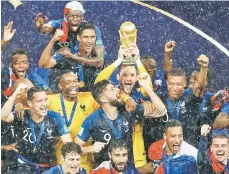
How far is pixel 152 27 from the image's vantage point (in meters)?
3.25

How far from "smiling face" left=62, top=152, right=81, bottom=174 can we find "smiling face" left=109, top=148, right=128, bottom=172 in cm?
14

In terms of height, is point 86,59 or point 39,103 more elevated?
point 86,59

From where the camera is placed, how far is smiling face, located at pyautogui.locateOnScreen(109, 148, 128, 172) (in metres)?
3.18

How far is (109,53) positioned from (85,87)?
0.58ft

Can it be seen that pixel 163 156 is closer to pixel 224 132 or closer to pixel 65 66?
pixel 224 132

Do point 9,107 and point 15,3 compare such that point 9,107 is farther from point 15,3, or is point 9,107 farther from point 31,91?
point 15,3

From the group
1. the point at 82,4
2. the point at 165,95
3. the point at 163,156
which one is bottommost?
the point at 163,156

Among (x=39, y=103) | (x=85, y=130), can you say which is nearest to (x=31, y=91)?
(x=39, y=103)

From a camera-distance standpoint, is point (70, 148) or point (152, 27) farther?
point (152, 27)

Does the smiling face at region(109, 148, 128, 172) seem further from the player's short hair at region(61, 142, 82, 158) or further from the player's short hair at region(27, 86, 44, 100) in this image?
the player's short hair at region(27, 86, 44, 100)

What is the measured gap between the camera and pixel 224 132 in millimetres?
3232

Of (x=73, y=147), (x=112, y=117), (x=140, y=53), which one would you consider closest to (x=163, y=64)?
(x=140, y=53)

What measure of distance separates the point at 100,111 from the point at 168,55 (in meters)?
0.37

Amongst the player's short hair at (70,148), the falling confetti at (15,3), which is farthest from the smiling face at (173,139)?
the falling confetti at (15,3)
